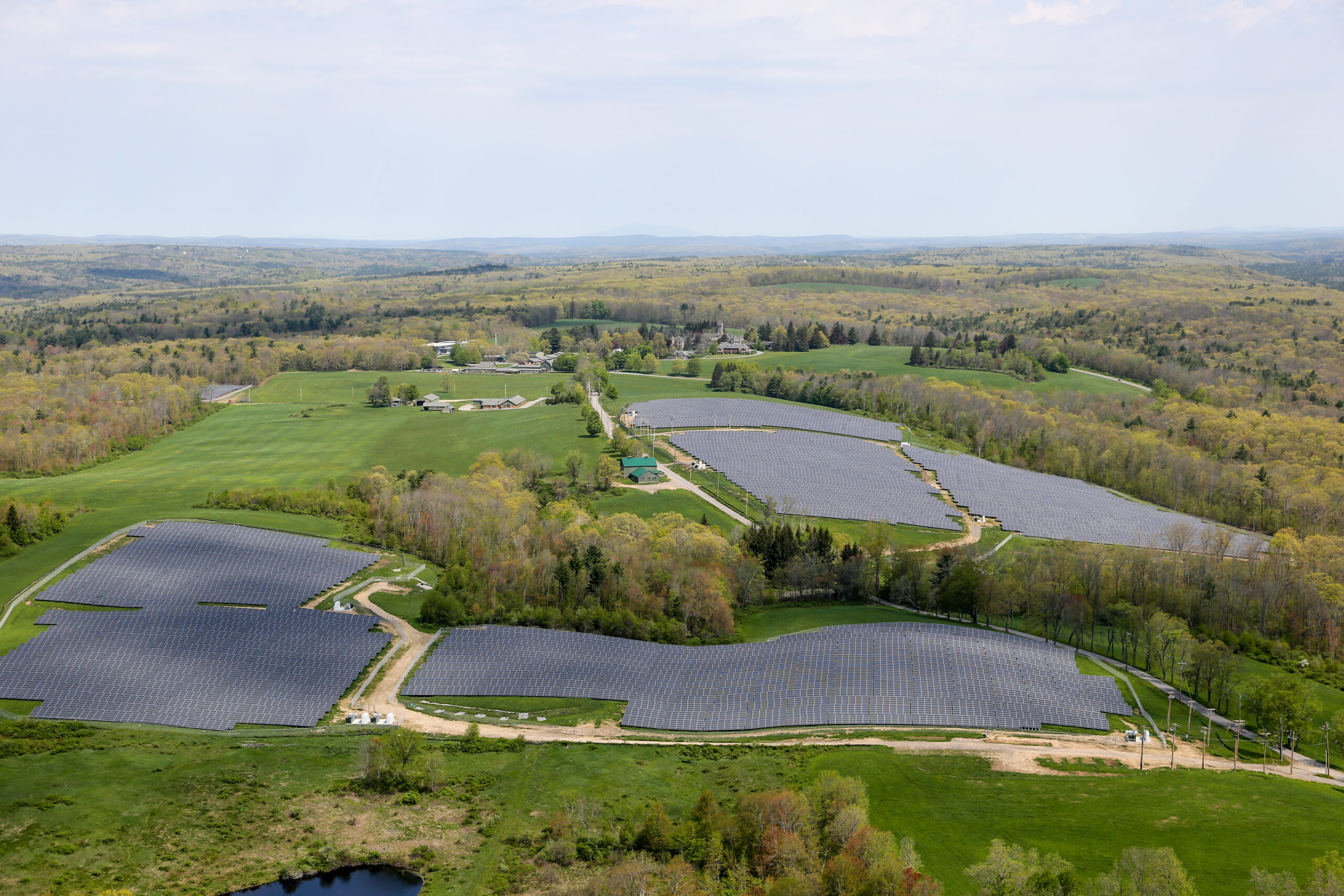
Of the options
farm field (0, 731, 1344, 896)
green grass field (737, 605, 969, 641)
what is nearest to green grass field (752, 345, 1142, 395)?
green grass field (737, 605, 969, 641)

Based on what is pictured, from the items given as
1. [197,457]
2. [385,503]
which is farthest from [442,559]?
[197,457]

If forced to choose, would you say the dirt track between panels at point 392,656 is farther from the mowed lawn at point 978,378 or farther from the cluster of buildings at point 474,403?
the mowed lawn at point 978,378

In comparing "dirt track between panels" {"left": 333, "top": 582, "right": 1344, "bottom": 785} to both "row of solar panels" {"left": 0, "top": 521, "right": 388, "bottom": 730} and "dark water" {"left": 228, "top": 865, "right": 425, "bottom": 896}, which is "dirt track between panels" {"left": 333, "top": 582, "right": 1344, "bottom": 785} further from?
"dark water" {"left": 228, "top": 865, "right": 425, "bottom": 896}

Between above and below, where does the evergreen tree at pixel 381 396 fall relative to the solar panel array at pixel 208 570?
above

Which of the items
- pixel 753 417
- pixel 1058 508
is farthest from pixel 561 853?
pixel 753 417

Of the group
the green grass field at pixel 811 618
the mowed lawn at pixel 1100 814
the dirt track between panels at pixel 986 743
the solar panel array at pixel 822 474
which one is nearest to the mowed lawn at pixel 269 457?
the solar panel array at pixel 822 474

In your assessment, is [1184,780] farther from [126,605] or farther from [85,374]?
[85,374]
